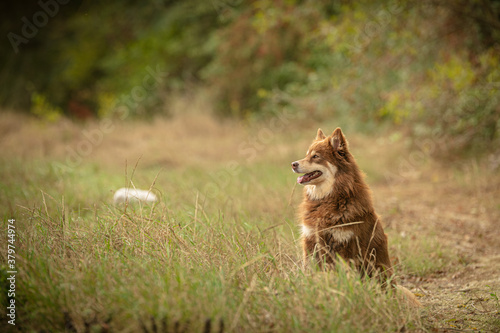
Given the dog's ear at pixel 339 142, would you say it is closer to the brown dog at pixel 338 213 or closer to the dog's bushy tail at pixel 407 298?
the brown dog at pixel 338 213

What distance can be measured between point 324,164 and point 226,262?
4.12 ft

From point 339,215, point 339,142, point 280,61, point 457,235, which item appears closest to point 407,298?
point 339,215

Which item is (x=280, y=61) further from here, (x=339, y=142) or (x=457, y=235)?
(x=339, y=142)

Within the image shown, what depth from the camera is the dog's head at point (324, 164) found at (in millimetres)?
3852

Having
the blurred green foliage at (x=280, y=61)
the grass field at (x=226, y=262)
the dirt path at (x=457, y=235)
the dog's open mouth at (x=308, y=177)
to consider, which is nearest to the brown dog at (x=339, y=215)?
the dog's open mouth at (x=308, y=177)

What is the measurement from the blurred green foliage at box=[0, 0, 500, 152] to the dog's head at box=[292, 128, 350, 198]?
16.5 ft

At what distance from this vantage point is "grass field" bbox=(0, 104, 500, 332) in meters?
2.78

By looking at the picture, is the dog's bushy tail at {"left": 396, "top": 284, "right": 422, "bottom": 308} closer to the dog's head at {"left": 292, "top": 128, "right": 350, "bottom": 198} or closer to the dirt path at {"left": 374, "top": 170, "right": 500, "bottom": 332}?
the dirt path at {"left": 374, "top": 170, "right": 500, "bottom": 332}

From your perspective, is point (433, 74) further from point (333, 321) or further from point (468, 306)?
point (333, 321)

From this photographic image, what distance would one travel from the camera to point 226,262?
11.4ft

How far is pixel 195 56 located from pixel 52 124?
7.02m

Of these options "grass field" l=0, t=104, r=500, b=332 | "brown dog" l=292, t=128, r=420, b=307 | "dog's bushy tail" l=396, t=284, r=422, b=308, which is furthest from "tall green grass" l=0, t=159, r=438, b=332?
"brown dog" l=292, t=128, r=420, b=307

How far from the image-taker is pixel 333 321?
9.17 ft

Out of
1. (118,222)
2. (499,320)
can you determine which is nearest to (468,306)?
(499,320)
